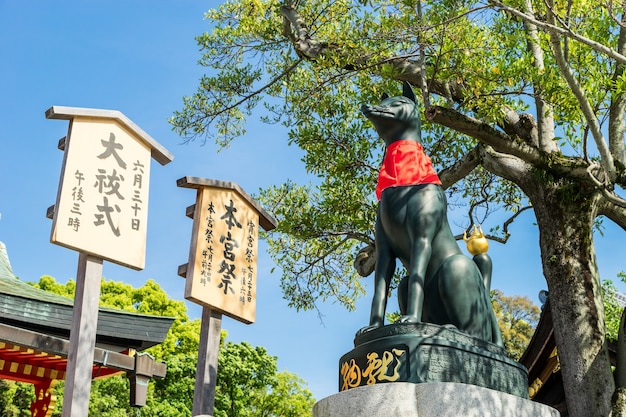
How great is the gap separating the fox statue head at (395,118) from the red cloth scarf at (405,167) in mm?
91

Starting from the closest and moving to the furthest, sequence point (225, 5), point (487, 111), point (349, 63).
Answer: point (487, 111), point (349, 63), point (225, 5)

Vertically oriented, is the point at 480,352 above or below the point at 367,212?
below

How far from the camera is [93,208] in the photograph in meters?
6.28

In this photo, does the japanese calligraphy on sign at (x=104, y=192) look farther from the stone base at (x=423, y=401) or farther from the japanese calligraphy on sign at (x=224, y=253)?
the stone base at (x=423, y=401)

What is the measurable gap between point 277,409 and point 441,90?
14801 mm

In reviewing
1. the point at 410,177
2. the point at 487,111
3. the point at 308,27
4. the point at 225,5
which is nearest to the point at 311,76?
the point at 308,27

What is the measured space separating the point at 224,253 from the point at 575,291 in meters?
4.84

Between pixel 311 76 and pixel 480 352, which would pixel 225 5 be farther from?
pixel 480 352

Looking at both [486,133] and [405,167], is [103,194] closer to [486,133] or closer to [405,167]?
[405,167]

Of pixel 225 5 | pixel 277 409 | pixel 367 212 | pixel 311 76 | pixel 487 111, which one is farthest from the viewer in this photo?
pixel 277 409

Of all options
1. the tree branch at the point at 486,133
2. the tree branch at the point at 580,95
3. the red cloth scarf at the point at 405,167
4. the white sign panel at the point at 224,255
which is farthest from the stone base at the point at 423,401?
the tree branch at the point at 486,133

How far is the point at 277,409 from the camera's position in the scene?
23.1 m

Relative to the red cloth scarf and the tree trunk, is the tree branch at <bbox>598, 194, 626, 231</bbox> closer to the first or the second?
the tree trunk

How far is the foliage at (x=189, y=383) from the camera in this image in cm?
2055
